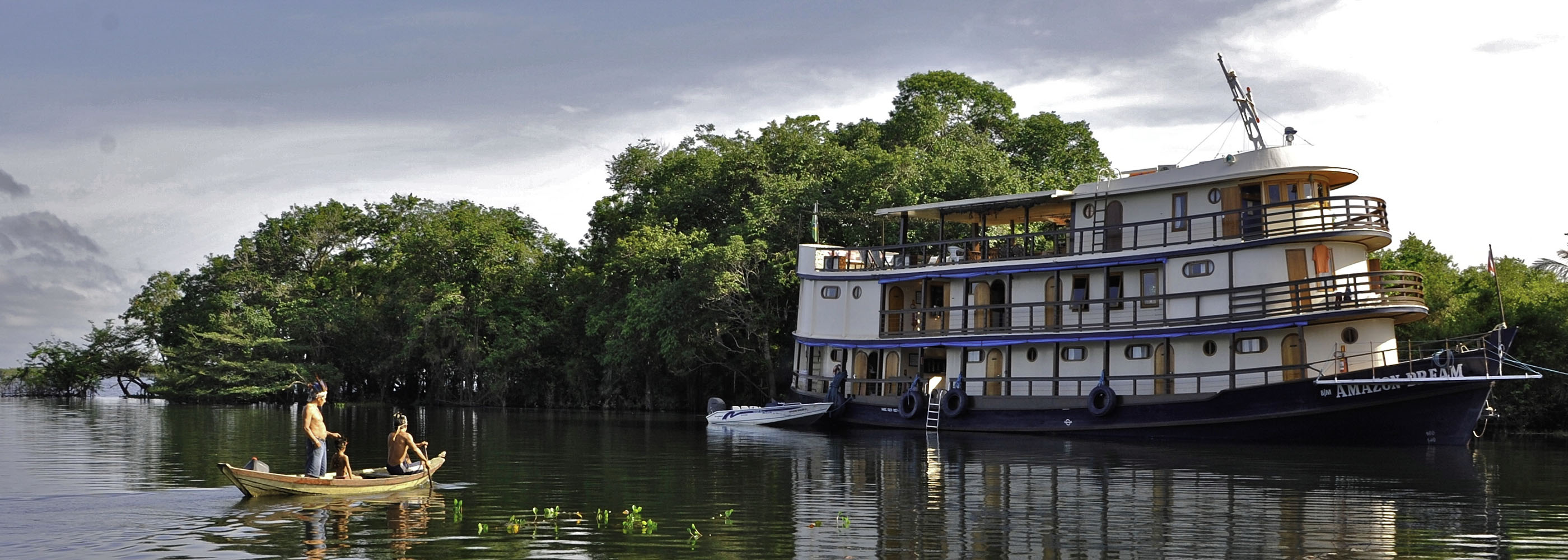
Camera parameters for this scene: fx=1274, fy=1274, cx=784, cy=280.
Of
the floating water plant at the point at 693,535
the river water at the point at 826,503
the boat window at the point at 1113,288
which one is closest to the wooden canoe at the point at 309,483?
the river water at the point at 826,503

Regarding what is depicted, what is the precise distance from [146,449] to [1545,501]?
2613cm

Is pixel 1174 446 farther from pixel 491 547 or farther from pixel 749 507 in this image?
pixel 491 547

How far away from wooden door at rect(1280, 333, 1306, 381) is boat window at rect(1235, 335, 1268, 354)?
0.39m

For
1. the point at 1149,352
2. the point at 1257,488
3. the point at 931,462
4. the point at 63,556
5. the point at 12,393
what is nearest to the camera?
the point at 63,556

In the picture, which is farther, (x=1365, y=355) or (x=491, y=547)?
(x=1365, y=355)

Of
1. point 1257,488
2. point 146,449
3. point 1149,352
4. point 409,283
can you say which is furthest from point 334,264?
point 1257,488

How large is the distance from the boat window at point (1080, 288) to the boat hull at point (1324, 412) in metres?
3.09

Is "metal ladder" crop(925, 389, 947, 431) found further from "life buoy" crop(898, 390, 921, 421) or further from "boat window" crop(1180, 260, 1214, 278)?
"boat window" crop(1180, 260, 1214, 278)

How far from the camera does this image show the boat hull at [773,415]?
35.7 m

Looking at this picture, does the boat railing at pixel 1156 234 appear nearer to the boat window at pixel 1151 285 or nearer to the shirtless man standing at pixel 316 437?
the boat window at pixel 1151 285

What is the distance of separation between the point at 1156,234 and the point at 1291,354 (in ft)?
15.1

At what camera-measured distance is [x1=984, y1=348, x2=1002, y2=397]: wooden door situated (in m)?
34.4

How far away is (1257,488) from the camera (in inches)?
736

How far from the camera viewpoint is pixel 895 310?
36500 millimetres
